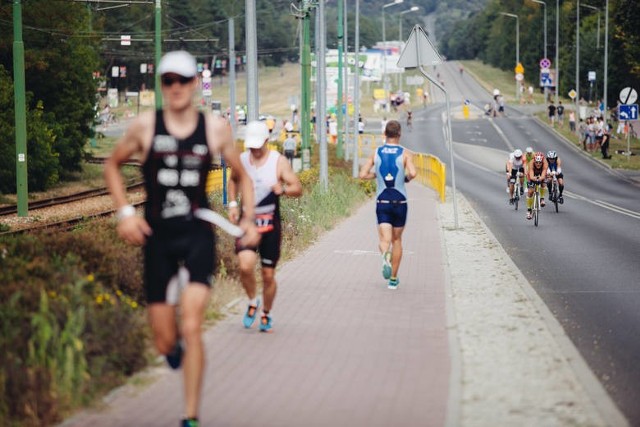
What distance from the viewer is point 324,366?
8945 millimetres

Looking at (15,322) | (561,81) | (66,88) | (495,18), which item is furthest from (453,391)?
(495,18)

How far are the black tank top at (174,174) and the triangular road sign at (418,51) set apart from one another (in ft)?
50.4

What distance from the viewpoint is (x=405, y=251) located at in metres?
19.1

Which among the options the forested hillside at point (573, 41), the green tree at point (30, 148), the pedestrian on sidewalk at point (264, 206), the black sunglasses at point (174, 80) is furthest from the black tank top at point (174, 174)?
the forested hillside at point (573, 41)

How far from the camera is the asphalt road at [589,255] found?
10088 millimetres

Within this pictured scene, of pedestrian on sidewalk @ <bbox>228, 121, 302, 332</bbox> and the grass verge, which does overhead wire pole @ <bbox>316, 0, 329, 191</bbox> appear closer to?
the grass verge

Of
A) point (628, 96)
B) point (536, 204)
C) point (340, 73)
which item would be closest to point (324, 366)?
point (536, 204)

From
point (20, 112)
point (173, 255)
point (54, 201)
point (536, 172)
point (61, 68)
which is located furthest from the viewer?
point (61, 68)

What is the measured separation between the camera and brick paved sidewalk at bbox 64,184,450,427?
7323 mm

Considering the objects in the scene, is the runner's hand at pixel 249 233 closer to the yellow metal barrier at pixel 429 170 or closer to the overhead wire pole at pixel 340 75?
the yellow metal barrier at pixel 429 170

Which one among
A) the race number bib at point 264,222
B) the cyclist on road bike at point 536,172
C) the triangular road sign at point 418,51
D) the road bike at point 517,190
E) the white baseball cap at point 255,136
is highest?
the triangular road sign at point 418,51

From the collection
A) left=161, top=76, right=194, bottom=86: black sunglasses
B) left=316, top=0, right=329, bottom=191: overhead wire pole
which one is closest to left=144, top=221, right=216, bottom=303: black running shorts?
left=161, top=76, right=194, bottom=86: black sunglasses

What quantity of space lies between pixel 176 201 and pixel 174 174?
5.7 inches

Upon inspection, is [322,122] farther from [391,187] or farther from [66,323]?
[66,323]
